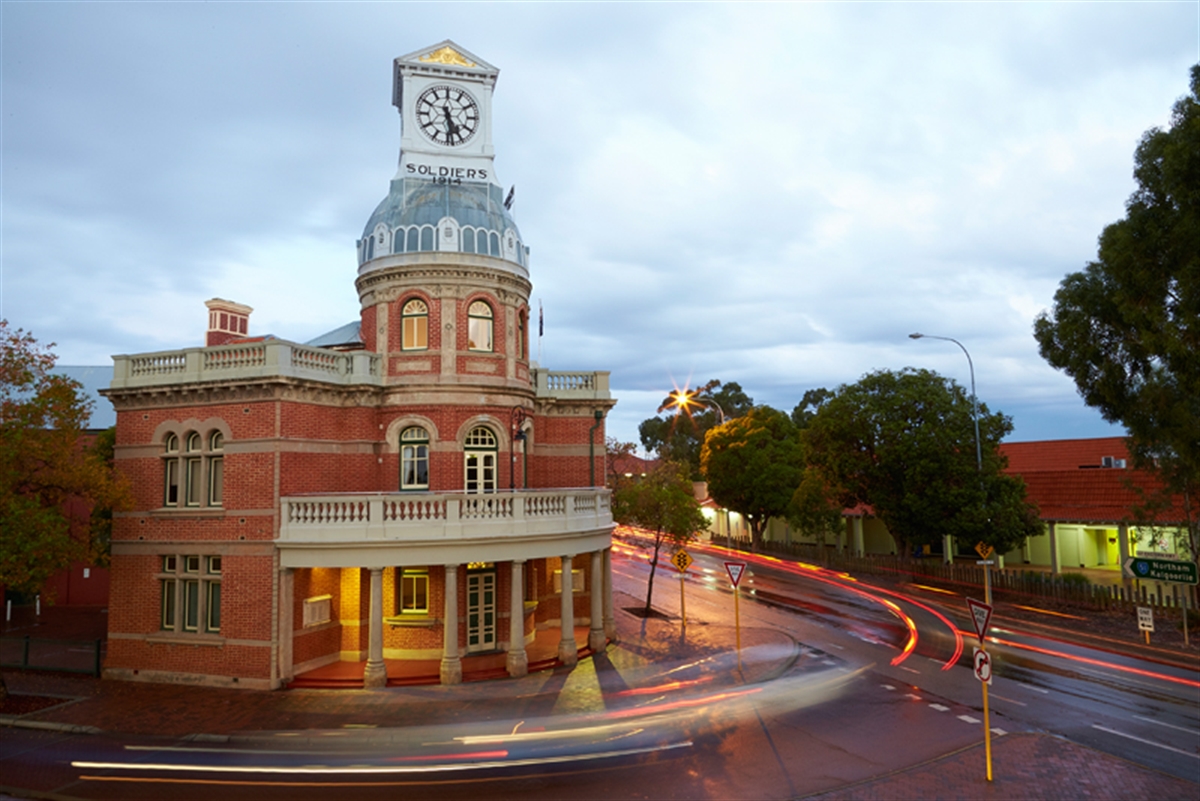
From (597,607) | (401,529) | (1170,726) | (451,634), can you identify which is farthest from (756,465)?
(1170,726)

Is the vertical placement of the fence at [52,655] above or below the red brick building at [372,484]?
below

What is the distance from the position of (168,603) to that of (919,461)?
34.3 meters

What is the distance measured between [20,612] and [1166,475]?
155ft

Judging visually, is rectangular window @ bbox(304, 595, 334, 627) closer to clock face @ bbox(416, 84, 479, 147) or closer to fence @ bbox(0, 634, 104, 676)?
fence @ bbox(0, 634, 104, 676)

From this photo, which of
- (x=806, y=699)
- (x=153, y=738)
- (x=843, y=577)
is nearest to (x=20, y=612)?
(x=153, y=738)

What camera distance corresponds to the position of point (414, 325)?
24203 millimetres

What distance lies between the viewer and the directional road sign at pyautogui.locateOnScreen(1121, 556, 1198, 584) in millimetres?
23594

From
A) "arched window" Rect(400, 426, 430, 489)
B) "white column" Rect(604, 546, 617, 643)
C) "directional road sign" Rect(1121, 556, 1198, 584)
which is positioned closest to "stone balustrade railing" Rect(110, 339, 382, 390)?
"arched window" Rect(400, 426, 430, 489)

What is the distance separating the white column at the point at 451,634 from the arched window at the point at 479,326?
292 inches

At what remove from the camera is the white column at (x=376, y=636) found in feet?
66.1

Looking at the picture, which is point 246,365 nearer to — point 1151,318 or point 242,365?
point 242,365

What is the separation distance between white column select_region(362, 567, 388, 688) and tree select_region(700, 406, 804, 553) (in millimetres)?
35264

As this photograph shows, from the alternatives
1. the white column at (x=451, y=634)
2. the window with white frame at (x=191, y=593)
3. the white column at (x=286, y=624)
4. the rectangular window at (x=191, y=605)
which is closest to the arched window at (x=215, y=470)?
the window with white frame at (x=191, y=593)

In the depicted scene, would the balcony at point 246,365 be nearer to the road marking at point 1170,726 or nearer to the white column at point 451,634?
the white column at point 451,634
